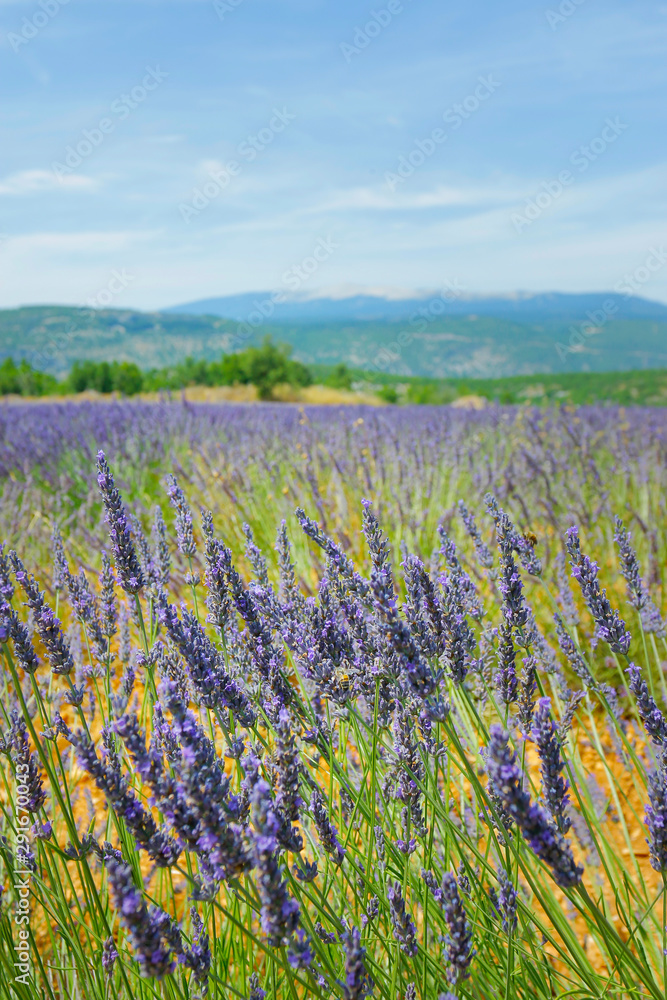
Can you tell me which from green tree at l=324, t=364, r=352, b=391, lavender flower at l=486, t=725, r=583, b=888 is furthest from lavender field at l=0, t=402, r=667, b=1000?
green tree at l=324, t=364, r=352, b=391

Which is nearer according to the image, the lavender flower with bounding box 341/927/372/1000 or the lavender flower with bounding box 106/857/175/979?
the lavender flower with bounding box 106/857/175/979

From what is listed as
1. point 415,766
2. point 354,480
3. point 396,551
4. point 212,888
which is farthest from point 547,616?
point 212,888

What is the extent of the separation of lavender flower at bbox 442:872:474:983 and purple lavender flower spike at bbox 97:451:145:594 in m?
0.75

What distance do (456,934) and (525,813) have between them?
34cm

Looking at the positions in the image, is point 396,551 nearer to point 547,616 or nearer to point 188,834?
point 547,616

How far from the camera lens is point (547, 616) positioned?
3.13m

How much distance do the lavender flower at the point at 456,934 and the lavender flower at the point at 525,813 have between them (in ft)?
0.69

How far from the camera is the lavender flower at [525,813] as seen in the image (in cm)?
64

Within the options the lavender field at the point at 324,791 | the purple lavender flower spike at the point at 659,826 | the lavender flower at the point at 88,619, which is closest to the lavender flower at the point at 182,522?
the lavender field at the point at 324,791

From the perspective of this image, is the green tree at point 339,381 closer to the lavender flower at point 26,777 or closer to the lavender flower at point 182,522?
the lavender flower at point 182,522

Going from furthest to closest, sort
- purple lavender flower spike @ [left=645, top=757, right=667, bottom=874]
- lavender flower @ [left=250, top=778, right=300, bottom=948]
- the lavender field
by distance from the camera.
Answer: purple lavender flower spike @ [left=645, top=757, right=667, bottom=874], the lavender field, lavender flower @ [left=250, top=778, right=300, bottom=948]

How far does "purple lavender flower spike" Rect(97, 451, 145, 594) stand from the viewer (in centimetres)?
116

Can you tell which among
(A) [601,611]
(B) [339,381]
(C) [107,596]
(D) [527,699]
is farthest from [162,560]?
(B) [339,381]

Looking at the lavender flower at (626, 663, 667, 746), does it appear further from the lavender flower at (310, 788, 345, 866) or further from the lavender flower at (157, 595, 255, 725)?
the lavender flower at (157, 595, 255, 725)
